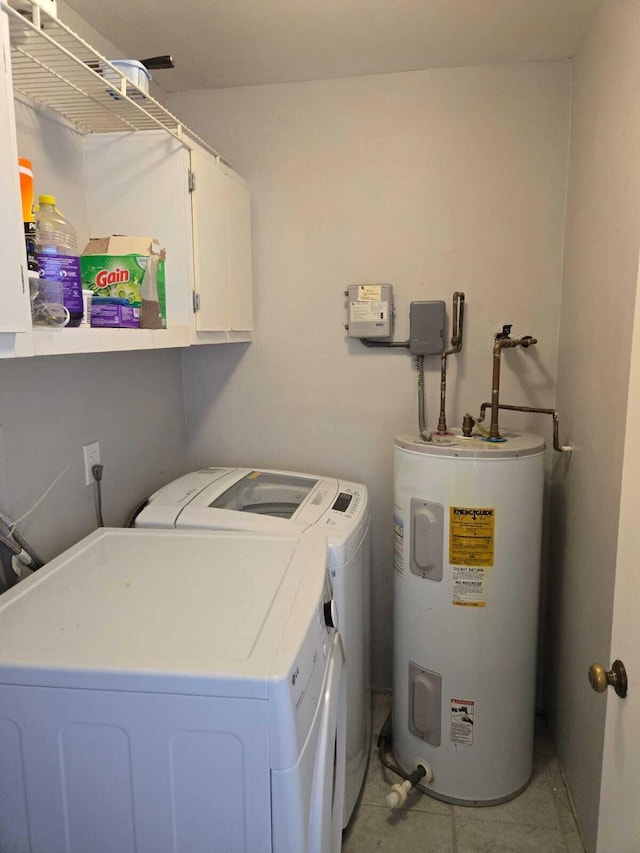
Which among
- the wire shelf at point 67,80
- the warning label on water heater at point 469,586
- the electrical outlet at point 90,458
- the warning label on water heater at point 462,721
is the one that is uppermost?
the wire shelf at point 67,80

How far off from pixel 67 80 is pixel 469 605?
170 cm

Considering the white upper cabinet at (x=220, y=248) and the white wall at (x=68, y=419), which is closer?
the white wall at (x=68, y=419)

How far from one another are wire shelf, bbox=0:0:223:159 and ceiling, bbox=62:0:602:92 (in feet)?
0.87

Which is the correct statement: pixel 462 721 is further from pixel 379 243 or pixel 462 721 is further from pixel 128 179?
pixel 128 179

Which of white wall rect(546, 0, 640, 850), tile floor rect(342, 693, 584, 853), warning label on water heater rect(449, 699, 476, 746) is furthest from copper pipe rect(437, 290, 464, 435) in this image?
tile floor rect(342, 693, 584, 853)

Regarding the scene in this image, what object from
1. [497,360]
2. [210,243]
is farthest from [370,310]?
[210,243]

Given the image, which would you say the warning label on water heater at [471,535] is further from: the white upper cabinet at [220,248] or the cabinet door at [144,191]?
the cabinet door at [144,191]

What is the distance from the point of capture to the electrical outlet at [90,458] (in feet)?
5.02

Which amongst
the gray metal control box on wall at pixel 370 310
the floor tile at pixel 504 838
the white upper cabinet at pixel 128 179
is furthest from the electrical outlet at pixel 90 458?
the floor tile at pixel 504 838

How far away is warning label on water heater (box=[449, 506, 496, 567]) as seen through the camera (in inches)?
62.7

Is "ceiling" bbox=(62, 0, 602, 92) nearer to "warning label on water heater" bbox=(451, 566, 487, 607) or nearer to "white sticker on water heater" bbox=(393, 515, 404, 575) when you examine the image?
"white sticker on water heater" bbox=(393, 515, 404, 575)

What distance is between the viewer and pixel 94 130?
1495mm

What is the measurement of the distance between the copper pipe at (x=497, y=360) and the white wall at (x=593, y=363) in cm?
14

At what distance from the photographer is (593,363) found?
1507 millimetres
